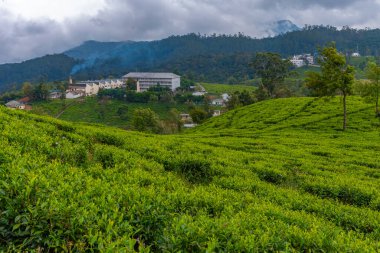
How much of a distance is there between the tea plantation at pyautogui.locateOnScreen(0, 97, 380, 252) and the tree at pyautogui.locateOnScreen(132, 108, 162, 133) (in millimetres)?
59708

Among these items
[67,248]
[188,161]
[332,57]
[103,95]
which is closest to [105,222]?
[67,248]

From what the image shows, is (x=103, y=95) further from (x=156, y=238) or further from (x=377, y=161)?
(x=156, y=238)

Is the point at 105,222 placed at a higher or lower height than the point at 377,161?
higher

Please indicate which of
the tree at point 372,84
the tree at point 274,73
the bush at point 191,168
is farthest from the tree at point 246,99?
the bush at point 191,168

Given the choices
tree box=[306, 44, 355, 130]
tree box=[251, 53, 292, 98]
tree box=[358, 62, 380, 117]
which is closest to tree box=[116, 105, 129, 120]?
tree box=[251, 53, 292, 98]

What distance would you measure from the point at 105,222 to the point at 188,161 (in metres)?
10.3

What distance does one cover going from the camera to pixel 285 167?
19.6 metres

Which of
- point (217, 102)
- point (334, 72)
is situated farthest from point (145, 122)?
point (217, 102)

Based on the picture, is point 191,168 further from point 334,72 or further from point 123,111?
point 123,111

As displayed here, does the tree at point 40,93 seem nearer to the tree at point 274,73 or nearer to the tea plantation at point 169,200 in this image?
the tree at point 274,73

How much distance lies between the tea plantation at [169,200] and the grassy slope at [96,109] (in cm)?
10688

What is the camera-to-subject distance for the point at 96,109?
5645 inches

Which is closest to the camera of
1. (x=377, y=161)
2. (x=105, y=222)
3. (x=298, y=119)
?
(x=105, y=222)

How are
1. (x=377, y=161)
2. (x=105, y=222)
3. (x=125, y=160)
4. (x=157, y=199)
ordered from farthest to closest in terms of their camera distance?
(x=377, y=161), (x=125, y=160), (x=157, y=199), (x=105, y=222)
